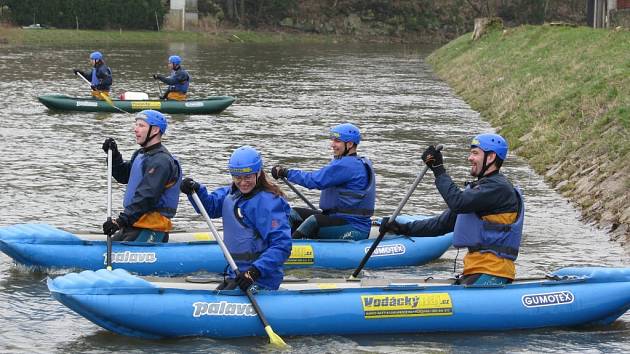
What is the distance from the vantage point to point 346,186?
46.9 ft

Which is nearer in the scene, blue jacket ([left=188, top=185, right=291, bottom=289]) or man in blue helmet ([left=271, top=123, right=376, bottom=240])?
blue jacket ([left=188, top=185, right=291, bottom=289])

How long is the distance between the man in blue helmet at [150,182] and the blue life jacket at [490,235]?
3.50 metres

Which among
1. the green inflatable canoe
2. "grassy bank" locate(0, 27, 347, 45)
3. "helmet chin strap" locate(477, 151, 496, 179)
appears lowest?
"grassy bank" locate(0, 27, 347, 45)

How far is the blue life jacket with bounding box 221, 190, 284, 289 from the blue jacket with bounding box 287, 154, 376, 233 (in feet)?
10.5

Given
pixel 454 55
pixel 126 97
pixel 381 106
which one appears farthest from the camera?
pixel 454 55

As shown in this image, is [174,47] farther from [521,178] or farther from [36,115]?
[521,178]

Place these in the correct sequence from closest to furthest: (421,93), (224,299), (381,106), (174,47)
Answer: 1. (224,299)
2. (381,106)
3. (421,93)
4. (174,47)

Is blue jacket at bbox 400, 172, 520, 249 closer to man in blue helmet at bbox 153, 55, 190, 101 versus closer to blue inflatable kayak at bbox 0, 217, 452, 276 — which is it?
blue inflatable kayak at bbox 0, 217, 452, 276

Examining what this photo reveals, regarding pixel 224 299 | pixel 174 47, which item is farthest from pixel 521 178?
pixel 174 47

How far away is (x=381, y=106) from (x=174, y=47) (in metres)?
32.2

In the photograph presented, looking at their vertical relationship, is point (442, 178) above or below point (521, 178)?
above

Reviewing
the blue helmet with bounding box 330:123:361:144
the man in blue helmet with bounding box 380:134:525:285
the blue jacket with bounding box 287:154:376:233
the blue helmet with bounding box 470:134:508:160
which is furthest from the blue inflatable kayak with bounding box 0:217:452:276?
the blue helmet with bounding box 470:134:508:160

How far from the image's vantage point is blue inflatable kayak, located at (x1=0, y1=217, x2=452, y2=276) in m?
13.2

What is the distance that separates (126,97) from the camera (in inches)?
1190
